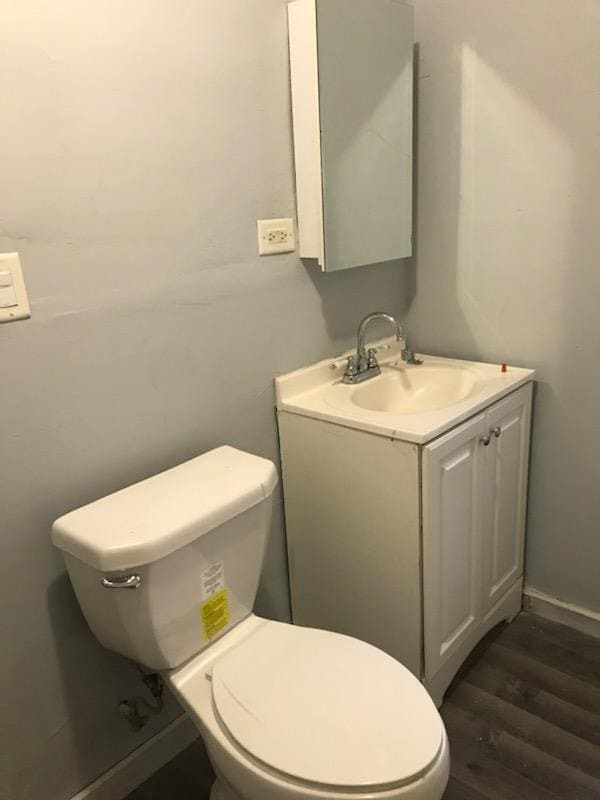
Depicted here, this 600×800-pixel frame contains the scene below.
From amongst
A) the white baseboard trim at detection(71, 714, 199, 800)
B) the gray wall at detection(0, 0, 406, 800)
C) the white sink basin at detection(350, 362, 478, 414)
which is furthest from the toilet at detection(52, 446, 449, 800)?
the white sink basin at detection(350, 362, 478, 414)

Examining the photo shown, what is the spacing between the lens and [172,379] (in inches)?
56.4

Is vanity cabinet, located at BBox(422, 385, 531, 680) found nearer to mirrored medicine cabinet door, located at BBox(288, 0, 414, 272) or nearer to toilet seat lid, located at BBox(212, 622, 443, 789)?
toilet seat lid, located at BBox(212, 622, 443, 789)

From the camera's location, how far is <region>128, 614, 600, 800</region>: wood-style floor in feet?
4.76

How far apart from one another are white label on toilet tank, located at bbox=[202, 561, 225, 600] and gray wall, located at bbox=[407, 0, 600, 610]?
3.51 feet

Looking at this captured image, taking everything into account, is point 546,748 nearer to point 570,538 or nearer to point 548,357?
point 570,538

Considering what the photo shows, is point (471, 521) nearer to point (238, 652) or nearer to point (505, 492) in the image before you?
point (505, 492)

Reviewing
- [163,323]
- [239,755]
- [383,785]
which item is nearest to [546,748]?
[383,785]

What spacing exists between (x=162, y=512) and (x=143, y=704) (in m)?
0.56

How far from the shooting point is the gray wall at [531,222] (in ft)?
5.26

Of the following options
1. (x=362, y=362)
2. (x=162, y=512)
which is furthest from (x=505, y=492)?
(x=162, y=512)

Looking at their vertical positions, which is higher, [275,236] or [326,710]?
[275,236]

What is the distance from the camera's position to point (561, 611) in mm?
1951

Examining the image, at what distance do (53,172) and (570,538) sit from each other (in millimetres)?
1671

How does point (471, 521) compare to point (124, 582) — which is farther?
point (471, 521)
